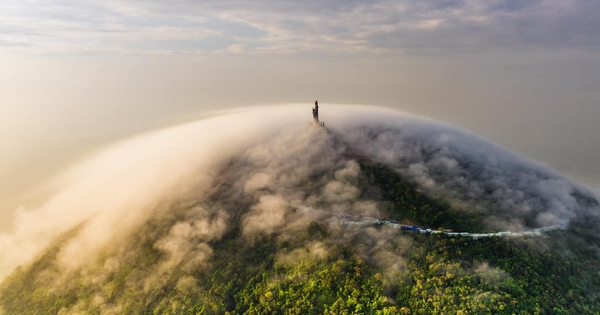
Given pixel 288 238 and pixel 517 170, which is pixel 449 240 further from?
pixel 517 170

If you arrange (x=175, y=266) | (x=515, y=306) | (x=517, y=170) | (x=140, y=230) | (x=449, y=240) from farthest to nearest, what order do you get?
1. (x=517, y=170)
2. (x=140, y=230)
3. (x=175, y=266)
4. (x=449, y=240)
5. (x=515, y=306)

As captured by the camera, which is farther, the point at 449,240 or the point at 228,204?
the point at 228,204

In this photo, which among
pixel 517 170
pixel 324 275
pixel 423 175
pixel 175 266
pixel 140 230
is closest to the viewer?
pixel 324 275

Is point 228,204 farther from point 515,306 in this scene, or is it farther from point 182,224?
point 515,306

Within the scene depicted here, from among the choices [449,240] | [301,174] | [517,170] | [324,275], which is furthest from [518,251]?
[301,174]

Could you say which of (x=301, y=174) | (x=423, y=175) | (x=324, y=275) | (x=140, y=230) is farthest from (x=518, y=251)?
(x=140, y=230)

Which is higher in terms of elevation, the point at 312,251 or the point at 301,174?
the point at 301,174
